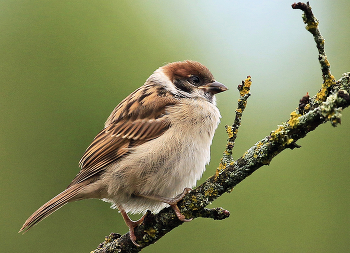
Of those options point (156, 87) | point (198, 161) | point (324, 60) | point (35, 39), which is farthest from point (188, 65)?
point (35, 39)

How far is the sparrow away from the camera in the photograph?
11.9 feet

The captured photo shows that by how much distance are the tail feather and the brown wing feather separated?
0.13 m

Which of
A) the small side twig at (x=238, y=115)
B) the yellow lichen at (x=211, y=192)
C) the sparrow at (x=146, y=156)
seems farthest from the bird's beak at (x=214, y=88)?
the yellow lichen at (x=211, y=192)

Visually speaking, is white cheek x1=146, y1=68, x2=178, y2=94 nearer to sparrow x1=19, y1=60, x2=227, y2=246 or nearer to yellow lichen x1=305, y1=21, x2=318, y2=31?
sparrow x1=19, y1=60, x2=227, y2=246

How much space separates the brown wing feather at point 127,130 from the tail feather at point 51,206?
0.42 feet

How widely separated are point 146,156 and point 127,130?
1.42 feet

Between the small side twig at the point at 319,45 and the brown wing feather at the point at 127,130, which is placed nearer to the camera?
the small side twig at the point at 319,45

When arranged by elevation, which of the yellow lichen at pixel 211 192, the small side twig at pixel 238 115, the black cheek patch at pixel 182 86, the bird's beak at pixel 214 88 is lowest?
the yellow lichen at pixel 211 192

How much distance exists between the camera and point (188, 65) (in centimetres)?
463

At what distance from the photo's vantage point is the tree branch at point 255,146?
2326mm

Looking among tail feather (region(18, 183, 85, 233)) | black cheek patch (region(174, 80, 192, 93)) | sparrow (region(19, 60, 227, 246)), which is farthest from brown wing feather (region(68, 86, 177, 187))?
black cheek patch (region(174, 80, 192, 93))

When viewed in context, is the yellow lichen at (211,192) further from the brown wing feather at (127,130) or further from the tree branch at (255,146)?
the brown wing feather at (127,130)

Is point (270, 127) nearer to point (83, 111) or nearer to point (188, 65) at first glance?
point (188, 65)

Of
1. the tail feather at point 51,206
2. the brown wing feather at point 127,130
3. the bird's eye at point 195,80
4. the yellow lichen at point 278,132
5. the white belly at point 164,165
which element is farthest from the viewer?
the bird's eye at point 195,80
